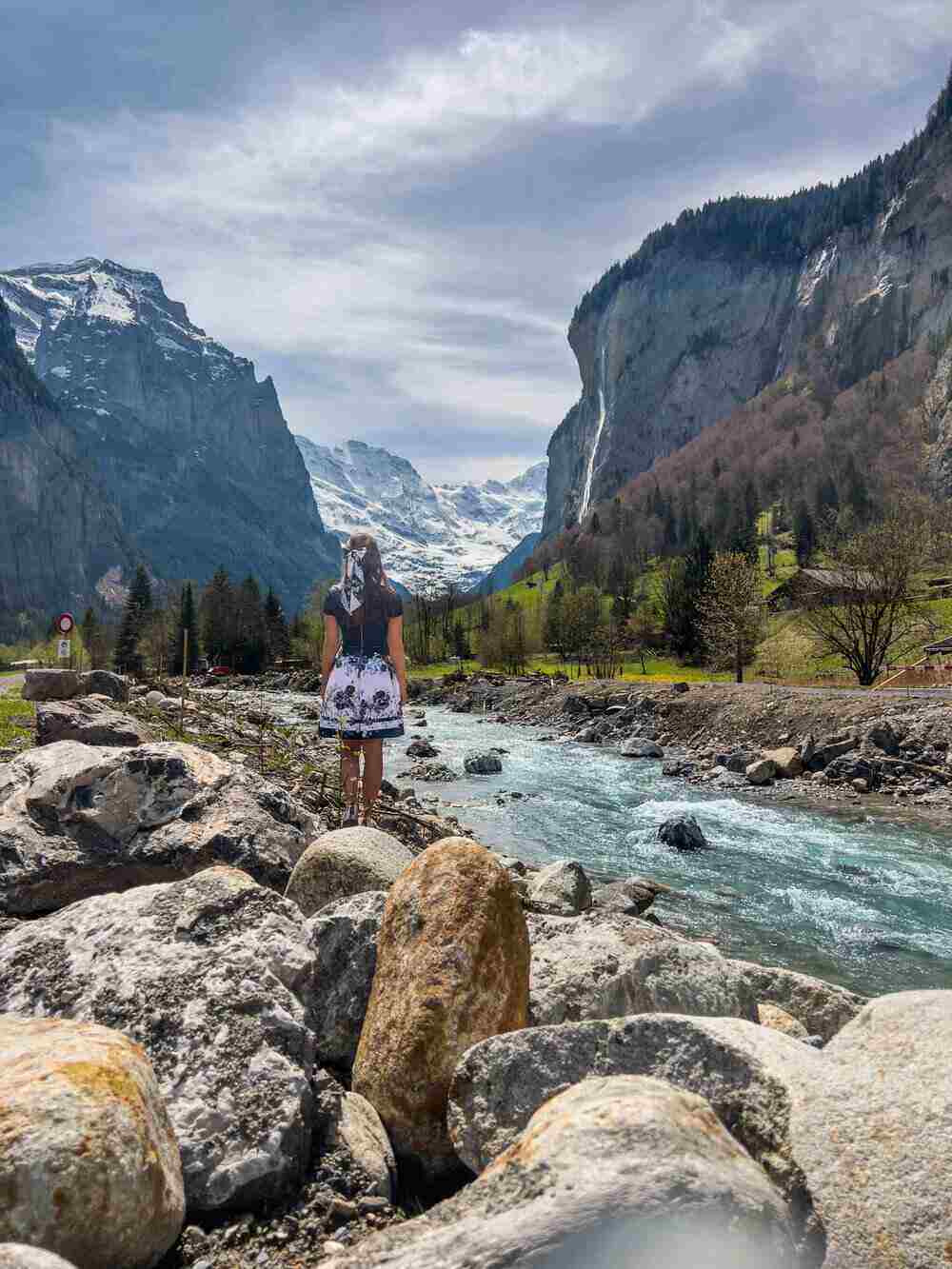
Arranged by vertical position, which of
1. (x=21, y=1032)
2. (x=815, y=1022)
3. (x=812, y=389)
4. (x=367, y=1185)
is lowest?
(x=815, y=1022)

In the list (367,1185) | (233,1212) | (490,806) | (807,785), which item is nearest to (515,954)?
(367,1185)

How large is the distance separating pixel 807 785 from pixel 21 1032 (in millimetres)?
27466

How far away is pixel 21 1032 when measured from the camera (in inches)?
131

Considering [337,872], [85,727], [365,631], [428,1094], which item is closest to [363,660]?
[365,631]

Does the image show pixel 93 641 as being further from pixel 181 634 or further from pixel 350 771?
pixel 350 771

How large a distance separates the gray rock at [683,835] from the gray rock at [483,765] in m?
12.6

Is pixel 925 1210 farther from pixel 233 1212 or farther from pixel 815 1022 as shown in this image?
pixel 815 1022

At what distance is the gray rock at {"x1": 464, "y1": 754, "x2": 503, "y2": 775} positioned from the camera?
104ft

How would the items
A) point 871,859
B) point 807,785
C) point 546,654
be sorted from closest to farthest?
1. point 871,859
2. point 807,785
3. point 546,654

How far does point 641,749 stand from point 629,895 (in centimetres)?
2479

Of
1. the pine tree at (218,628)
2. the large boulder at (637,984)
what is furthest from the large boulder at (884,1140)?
the pine tree at (218,628)

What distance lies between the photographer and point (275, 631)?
116000 mm

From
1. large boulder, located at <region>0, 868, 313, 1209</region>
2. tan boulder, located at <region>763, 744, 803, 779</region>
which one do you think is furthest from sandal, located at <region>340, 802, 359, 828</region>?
tan boulder, located at <region>763, 744, 803, 779</region>

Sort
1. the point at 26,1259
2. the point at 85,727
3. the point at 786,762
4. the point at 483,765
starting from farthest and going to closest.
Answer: the point at 483,765
the point at 786,762
the point at 85,727
the point at 26,1259
